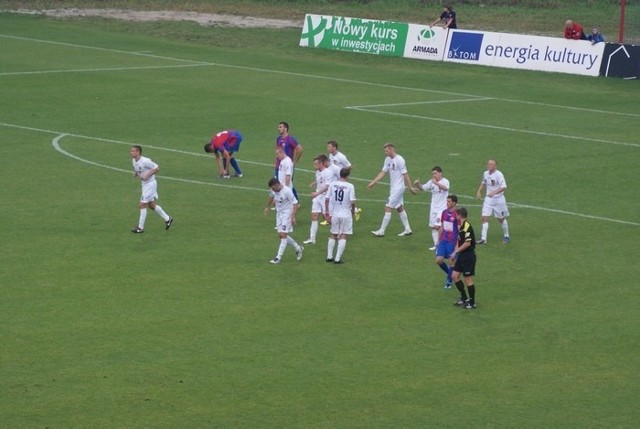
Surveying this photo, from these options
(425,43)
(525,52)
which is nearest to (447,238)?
(525,52)

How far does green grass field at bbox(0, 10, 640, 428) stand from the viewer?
18812 mm

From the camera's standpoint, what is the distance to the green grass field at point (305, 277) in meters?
18.8

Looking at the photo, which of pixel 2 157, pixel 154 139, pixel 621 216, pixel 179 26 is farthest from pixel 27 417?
pixel 179 26

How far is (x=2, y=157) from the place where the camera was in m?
37.8

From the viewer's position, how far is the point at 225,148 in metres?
35.0

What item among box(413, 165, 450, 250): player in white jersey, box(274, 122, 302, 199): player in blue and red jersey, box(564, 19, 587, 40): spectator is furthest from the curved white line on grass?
box(564, 19, 587, 40): spectator

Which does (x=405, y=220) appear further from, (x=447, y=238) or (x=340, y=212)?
(x=447, y=238)

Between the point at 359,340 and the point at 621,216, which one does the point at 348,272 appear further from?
the point at 621,216

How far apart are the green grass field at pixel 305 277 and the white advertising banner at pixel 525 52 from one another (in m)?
4.91

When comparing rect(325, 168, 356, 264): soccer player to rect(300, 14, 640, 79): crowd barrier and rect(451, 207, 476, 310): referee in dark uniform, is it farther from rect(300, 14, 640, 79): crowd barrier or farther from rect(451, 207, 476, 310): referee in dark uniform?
rect(300, 14, 640, 79): crowd barrier

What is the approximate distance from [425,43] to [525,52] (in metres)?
5.34

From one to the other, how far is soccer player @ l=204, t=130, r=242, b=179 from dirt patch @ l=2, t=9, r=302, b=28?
122ft

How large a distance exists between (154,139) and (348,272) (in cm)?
1671

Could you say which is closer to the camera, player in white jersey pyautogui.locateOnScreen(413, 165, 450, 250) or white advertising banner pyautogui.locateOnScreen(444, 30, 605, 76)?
player in white jersey pyautogui.locateOnScreen(413, 165, 450, 250)
